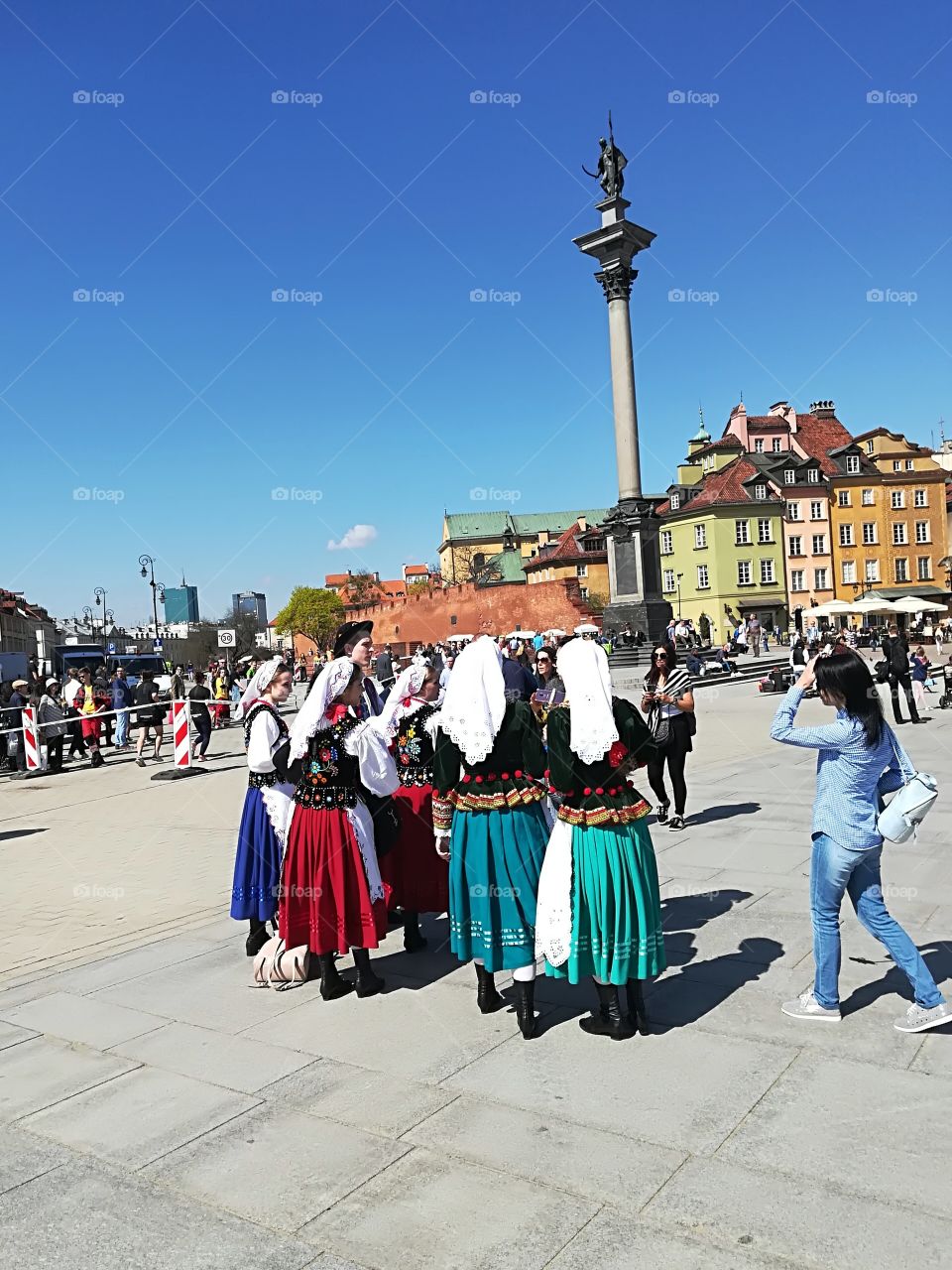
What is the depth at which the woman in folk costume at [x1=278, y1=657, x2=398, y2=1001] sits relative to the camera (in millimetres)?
5379

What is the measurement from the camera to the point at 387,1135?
12.7 feet

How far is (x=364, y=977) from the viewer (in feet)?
18.2

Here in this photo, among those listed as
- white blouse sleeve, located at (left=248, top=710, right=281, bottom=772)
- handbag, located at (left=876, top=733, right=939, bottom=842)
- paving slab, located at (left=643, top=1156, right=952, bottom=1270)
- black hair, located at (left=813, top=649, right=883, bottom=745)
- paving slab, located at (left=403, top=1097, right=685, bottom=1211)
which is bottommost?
paving slab, located at (left=403, top=1097, right=685, bottom=1211)

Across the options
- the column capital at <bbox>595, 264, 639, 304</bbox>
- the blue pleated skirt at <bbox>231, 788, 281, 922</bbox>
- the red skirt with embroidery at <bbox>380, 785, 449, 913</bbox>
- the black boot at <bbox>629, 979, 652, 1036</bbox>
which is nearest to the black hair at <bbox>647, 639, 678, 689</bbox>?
the red skirt with embroidery at <bbox>380, 785, 449, 913</bbox>

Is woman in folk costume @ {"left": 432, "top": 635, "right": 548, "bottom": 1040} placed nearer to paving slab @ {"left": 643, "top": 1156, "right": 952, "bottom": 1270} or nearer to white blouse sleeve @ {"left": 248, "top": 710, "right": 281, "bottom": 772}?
white blouse sleeve @ {"left": 248, "top": 710, "right": 281, "bottom": 772}

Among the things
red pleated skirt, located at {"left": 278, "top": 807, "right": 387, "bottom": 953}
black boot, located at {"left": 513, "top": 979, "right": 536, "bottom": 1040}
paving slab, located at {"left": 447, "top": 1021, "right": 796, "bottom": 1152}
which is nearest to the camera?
paving slab, located at {"left": 447, "top": 1021, "right": 796, "bottom": 1152}

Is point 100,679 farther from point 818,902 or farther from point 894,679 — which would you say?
point 818,902

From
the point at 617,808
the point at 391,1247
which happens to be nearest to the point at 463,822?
the point at 617,808

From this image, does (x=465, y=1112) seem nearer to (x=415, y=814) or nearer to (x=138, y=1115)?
(x=138, y=1115)

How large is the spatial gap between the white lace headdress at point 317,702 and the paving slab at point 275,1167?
193cm

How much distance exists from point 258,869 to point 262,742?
0.84 metres

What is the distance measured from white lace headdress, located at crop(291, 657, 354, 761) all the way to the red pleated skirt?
15.8 inches

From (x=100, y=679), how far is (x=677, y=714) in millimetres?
23516

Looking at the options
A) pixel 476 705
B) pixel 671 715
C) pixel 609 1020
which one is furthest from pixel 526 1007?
pixel 671 715
